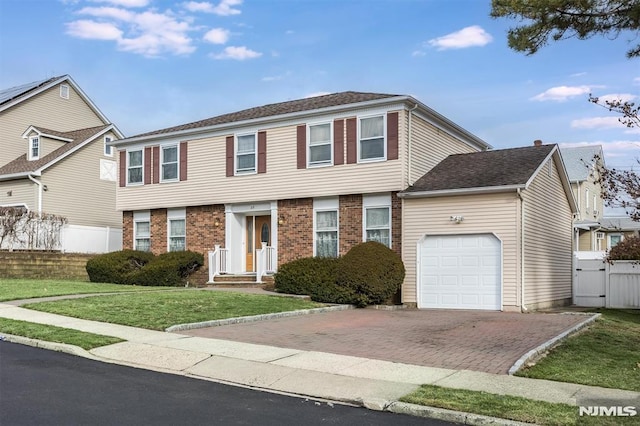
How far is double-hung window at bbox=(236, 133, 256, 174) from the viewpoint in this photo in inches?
918

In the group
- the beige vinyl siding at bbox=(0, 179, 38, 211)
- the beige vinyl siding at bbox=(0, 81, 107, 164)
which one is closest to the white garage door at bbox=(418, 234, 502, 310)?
the beige vinyl siding at bbox=(0, 179, 38, 211)

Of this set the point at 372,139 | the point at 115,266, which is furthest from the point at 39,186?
the point at 372,139

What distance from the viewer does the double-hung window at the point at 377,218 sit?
2045cm

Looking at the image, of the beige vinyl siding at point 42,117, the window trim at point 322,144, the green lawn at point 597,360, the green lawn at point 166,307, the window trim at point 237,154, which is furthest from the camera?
the beige vinyl siding at point 42,117

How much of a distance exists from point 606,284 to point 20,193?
26.2 metres

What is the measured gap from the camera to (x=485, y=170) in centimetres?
1997

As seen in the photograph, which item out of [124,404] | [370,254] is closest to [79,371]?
[124,404]

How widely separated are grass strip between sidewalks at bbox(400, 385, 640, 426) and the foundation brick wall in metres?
14.0

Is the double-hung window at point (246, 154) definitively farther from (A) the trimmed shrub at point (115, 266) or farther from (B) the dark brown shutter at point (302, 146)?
(A) the trimmed shrub at point (115, 266)

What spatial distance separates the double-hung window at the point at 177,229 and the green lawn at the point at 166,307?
22.9 ft

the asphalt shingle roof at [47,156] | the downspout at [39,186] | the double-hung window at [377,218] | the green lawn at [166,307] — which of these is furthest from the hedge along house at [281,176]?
the asphalt shingle roof at [47,156]

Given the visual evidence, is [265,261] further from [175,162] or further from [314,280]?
[175,162]

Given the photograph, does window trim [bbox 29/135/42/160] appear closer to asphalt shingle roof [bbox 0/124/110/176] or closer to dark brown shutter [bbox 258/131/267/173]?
asphalt shingle roof [bbox 0/124/110/176]

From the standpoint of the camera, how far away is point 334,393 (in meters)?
8.09
